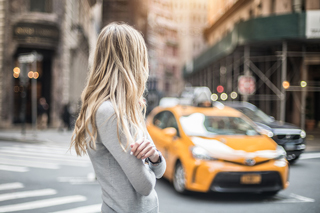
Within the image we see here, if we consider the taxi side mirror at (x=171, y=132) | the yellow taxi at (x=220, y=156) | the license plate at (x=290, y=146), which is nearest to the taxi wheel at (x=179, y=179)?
the yellow taxi at (x=220, y=156)

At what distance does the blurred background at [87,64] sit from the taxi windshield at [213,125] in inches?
48.6

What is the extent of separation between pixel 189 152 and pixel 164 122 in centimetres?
186

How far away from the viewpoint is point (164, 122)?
26.4ft

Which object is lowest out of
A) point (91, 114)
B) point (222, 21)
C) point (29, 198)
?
point (29, 198)

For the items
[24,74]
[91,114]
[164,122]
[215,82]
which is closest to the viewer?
[91,114]

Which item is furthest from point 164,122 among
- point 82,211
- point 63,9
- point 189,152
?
point 63,9

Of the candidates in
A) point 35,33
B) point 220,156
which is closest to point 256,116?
point 220,156

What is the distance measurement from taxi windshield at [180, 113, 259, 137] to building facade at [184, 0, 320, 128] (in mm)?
3545

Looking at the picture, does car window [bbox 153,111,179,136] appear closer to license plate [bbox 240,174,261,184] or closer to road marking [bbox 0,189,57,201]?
license plate [bbox 240,174,261,184]

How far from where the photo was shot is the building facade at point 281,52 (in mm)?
12688

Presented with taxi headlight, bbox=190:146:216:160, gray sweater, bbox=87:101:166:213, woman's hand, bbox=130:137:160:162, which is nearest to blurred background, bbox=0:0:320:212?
taxi headlight, bbox=190:146:216:160

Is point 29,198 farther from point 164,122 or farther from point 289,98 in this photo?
point 289,98

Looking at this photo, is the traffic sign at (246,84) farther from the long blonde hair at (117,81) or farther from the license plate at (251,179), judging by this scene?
the long blonde hair at (117,81)

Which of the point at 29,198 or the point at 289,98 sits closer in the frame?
the point at 29,198
